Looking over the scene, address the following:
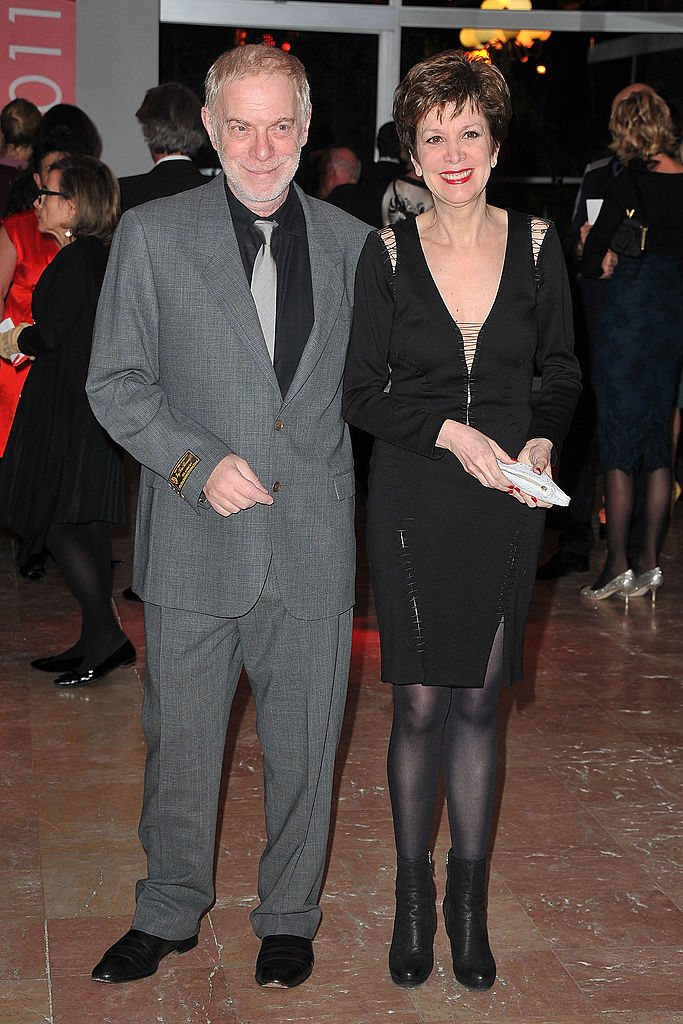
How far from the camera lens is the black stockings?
5.66 meters

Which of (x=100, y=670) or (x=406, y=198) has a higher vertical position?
(x=406, y=198)

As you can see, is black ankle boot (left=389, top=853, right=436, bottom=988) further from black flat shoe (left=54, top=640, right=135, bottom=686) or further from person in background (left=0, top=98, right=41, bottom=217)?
person in background (left=0, top=98, right=41, bottom=217)

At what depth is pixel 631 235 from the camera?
527 centimetres

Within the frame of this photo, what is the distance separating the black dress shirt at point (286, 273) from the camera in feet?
7.85

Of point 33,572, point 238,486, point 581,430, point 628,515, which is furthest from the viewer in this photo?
point 581,430

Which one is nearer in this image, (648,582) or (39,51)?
(648,582)

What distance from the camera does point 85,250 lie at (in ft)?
14.2

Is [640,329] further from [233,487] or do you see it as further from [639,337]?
[233,487]

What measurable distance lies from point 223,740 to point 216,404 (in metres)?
0.69

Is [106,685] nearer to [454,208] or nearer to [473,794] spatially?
[473,794]

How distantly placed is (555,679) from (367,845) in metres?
1.54

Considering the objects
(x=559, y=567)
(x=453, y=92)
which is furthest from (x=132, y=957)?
(x=559, y=567)

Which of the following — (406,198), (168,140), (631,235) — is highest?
(168,140)

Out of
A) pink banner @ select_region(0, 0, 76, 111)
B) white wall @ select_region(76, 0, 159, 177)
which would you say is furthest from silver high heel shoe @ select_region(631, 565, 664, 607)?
pink banner @ select_region(0, 0, 76, 111)
